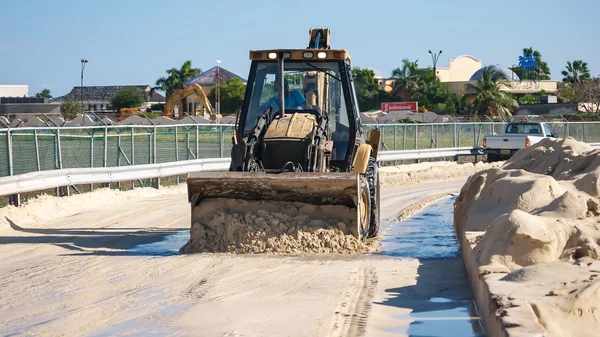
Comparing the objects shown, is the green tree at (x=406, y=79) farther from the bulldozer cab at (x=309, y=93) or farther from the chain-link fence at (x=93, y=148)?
the bulldozer cab at (x=309, y=93)

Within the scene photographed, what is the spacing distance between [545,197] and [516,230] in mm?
2583

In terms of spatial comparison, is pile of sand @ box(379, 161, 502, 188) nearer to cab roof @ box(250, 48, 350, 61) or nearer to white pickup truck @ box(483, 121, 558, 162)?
white pickup truck @ box(483, 121, 558, 162)

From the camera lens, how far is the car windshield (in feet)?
102

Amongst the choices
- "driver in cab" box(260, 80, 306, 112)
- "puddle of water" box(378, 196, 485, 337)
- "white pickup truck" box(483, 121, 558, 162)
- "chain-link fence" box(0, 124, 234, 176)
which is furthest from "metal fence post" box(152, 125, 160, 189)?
"white pickup truck" box(483, 121, 558, 162)

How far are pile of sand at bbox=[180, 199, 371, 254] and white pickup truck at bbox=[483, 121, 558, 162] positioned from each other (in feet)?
68.0

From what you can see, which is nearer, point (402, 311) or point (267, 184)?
point (402, 311)

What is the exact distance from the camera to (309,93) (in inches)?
467

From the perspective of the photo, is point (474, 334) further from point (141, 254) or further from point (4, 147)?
point (4, 147)

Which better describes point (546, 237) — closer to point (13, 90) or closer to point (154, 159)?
point (154, 159)

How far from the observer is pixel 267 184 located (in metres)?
→ 10.3

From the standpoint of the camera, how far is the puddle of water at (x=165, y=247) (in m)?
11.0

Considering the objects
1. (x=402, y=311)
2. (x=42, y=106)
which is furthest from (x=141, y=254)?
(x=42, y=106)

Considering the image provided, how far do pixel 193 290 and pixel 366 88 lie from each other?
271 feet

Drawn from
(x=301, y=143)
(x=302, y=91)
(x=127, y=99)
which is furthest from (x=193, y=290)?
(x=127, y=99)
